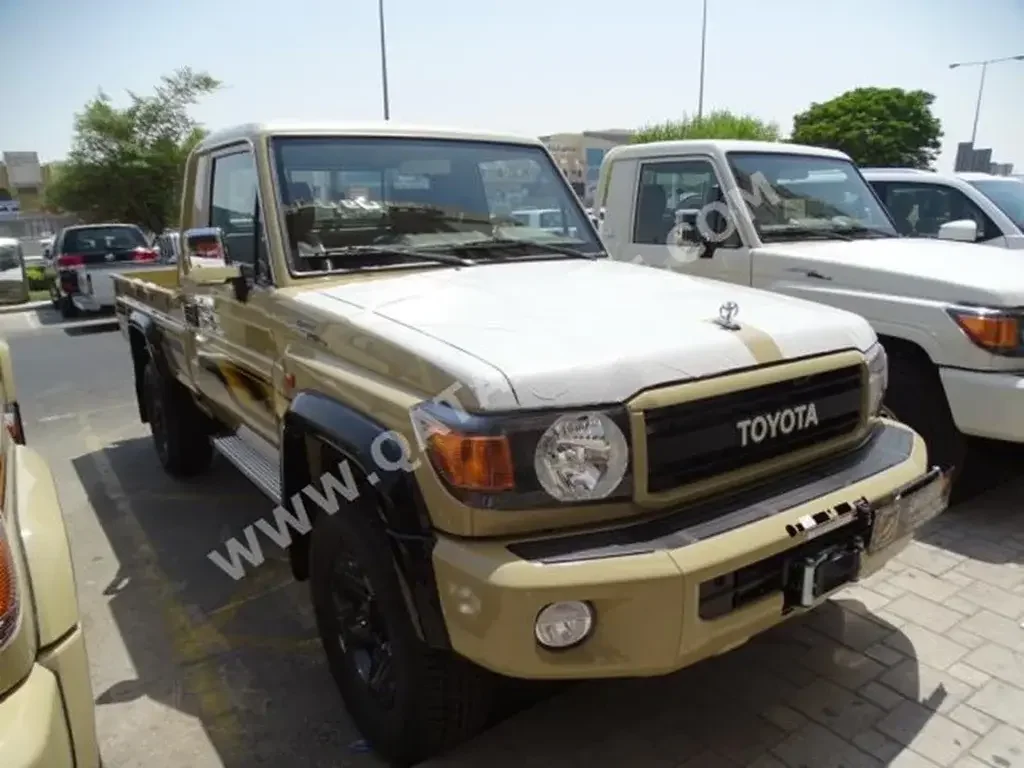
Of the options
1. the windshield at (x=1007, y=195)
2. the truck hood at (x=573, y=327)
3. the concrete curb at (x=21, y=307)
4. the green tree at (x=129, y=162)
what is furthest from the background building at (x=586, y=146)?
the truck hood at (x=573, y=327)

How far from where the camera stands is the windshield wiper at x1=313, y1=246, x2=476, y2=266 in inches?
128

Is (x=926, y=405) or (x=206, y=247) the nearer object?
(x=206, y=247)

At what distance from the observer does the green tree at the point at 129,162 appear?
23.6m

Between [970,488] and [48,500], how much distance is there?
4.82 meters

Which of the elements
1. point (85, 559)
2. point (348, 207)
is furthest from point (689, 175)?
point (85, 559)

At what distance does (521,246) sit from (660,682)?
6.25 feet

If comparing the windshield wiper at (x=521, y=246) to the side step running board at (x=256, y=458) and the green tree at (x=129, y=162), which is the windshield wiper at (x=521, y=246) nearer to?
the side step running board at (x=256, y=458)

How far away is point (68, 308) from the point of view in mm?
14883

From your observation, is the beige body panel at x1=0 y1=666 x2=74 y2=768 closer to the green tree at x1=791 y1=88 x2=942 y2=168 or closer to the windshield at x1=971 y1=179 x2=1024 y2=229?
the windshield at x1=971 y1=179 x2=1024 y2=229

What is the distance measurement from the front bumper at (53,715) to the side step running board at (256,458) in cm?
132

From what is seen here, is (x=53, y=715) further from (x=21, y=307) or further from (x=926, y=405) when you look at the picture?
(x=21, y=307)

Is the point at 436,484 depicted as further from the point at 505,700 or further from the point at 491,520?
the point at 505,700

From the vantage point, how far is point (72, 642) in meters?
1.86

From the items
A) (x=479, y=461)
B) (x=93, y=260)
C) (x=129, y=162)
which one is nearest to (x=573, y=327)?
(x=479, y=461)
